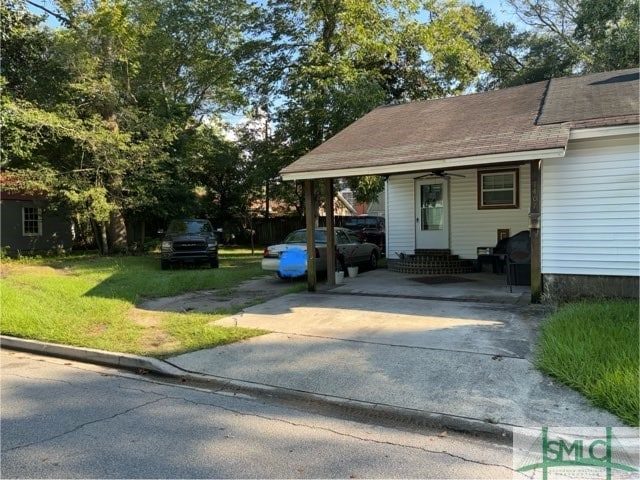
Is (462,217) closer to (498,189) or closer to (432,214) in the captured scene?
(432,214)

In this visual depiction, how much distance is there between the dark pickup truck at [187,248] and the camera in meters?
15.8

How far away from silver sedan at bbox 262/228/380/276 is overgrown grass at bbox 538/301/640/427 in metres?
6.71

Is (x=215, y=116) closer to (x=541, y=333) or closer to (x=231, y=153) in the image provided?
(x=231, y=153)

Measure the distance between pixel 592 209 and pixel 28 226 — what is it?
79.4 ft

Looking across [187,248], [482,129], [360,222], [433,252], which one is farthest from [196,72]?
[482,129]

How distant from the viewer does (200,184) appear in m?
28.8

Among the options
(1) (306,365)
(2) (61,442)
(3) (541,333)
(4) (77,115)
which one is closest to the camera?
(2) (61,442)

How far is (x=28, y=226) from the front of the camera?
75.8 feet

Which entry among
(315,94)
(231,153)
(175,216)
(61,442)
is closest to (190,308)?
(61,442)

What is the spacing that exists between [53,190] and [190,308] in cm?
1176

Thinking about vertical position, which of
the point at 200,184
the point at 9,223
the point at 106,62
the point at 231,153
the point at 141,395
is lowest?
the point at 141,395

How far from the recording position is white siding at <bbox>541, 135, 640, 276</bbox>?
8188mm

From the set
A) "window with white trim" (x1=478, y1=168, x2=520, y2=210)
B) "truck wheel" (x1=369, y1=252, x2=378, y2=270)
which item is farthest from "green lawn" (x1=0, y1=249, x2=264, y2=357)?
"window with white trim" (x1=478, y1=168, x2=520, y2=210)
